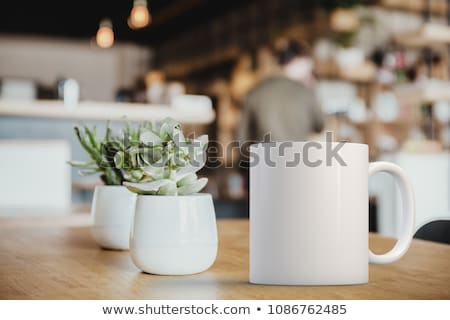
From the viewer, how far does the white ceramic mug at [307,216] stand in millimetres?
606

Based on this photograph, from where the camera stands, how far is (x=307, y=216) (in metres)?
0.61

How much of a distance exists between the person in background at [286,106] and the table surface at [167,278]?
9.39 ft

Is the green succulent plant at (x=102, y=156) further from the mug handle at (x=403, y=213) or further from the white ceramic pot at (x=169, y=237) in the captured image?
the mug handle at (x=403, y=213)

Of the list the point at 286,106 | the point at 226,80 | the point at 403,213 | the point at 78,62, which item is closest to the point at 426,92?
the point at 286,106

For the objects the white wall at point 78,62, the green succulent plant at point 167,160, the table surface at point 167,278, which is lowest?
the table surface at point 167,278

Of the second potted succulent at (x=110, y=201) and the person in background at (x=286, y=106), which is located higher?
the person in background at (x=286, y=106)

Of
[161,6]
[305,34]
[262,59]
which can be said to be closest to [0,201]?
[305,34]

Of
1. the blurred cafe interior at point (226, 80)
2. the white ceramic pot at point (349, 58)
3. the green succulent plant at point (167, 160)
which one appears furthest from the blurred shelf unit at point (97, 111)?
the white ceramic pot at point (349, 58)

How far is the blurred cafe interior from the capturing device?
291cm

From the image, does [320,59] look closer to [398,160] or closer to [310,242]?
[398,160]

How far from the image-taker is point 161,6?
7.95 meters

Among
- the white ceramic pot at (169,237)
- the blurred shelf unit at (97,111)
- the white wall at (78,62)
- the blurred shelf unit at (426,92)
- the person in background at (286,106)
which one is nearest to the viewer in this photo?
the white ceramic pot at (169,237)
